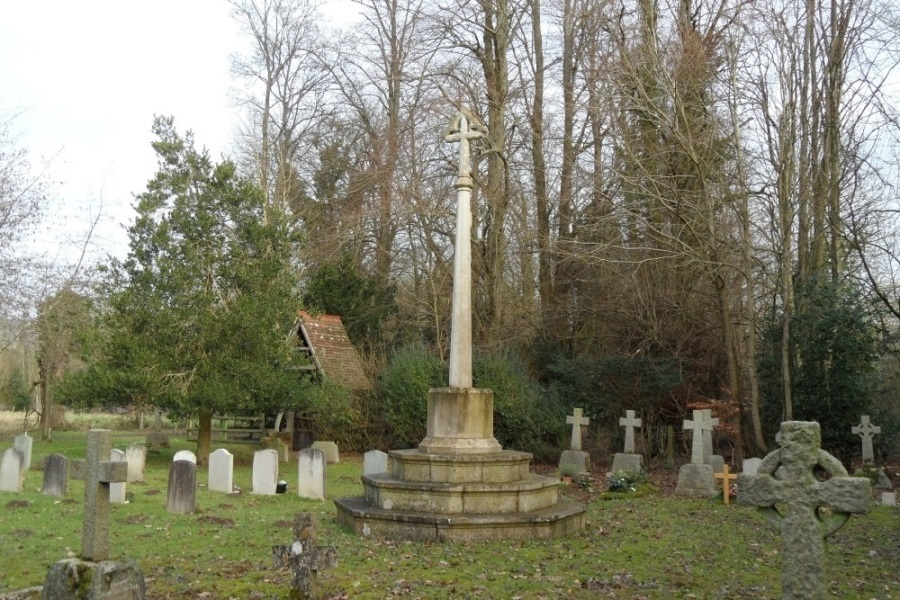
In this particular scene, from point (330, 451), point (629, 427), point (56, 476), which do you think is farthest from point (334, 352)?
point (56, 476)

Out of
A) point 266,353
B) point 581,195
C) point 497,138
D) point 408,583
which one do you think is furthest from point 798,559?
point 497,138

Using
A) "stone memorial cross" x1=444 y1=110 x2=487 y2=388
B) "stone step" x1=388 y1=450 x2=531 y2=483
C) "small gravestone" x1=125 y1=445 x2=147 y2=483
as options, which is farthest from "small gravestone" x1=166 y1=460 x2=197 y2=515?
"stone memorial cross" x1=444 y1=110 x2=487 y2=388

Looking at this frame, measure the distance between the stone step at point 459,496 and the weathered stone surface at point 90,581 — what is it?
4.65m

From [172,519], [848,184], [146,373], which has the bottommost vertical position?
[172,519]

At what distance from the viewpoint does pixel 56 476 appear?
12742 millimetres

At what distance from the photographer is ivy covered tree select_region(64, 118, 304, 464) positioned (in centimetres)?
1723

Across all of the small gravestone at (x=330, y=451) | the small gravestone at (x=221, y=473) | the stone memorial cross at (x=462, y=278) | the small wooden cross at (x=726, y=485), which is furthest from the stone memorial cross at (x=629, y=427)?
the small gravestone at (x=221, y=473)

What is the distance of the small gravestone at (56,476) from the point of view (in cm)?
1266

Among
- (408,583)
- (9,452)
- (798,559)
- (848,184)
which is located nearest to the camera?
(798,559)

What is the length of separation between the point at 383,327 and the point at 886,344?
15.1m

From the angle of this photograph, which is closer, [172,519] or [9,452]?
[172,519]

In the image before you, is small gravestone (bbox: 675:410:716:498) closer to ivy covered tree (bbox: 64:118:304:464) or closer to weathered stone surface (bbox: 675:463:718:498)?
weathered stone surface (bbox: 675:463:718:498)

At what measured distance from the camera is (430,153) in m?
Answer: 24.2

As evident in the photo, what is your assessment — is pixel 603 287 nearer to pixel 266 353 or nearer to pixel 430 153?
pixel 430 153
